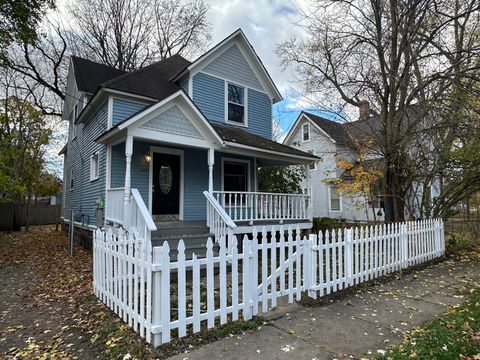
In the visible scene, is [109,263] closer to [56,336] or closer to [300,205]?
[56,336]

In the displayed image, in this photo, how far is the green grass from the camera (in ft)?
10.6

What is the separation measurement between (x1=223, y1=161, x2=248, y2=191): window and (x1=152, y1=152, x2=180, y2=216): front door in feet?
7.02

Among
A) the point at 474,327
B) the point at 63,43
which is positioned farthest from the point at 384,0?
the point at 63,43

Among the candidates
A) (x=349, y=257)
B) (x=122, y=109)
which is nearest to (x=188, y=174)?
(x=122, y=109)

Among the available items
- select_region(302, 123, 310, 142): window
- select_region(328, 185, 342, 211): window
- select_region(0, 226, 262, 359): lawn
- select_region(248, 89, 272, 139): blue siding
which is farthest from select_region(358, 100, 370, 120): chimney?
select_region(302, 123, 310, 142): window

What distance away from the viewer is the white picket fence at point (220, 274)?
11.8 ft

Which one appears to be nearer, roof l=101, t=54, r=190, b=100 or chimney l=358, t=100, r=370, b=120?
roof l=101, t=54, r=190, b=100

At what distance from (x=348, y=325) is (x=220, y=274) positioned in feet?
6.09

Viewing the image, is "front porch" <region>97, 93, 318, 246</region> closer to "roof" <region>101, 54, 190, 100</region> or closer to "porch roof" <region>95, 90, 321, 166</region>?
"porch roof" <region>95, 90, 321, 166</region>

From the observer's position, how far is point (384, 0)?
9883 mm

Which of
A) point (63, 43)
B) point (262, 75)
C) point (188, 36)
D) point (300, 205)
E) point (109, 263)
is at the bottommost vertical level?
point (109, 263)

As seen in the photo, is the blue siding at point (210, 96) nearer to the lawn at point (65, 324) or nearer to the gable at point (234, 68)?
the gable at point (234, 68)

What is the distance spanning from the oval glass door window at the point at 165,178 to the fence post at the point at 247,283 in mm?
6572

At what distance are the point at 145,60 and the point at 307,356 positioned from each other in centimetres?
2501
